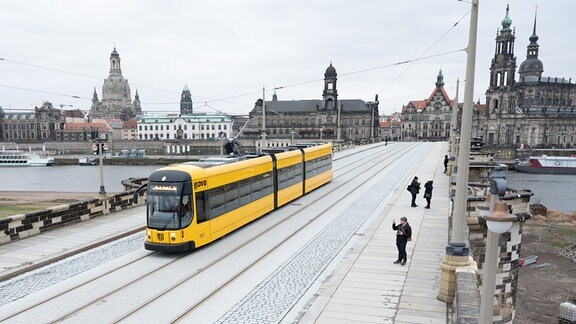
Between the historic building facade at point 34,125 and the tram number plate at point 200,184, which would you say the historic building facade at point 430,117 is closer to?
the tram number plate at point 200,184

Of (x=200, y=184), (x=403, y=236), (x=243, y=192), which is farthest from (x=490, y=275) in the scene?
(x=243, y=192)

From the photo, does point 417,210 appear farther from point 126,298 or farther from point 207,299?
point 126,298

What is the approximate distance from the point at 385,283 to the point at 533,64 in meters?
148

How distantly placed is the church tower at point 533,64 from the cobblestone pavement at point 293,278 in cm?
13866


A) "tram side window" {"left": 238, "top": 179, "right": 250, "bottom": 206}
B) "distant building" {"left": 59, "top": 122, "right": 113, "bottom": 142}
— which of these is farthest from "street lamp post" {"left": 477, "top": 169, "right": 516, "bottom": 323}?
"distant building" {"left": 59, "top": 122, "right": 113, "bottom": 142}

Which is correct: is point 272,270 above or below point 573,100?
below

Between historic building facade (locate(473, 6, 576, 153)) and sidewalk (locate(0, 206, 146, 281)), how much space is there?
113 metres

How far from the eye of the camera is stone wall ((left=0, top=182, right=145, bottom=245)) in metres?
14.8

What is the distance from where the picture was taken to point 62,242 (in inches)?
585

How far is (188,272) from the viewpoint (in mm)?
12203

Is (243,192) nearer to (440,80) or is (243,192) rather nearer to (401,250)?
(401,250)

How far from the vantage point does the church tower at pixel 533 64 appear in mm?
132125

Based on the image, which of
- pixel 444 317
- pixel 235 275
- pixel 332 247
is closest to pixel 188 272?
pixel 235 275

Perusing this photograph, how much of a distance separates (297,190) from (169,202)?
11163 millimetres
